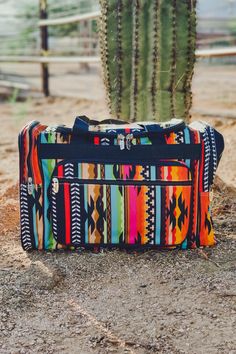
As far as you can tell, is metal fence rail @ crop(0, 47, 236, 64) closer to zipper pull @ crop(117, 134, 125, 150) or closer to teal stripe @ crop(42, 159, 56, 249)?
zipper pull @ crop(117, 134, 125, 150)

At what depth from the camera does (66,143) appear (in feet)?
6.87

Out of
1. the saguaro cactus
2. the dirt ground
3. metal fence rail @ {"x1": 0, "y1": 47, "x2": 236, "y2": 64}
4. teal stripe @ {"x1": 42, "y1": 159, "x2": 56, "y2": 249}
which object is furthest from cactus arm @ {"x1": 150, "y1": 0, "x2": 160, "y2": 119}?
metal fence rail @ {"x1": 0, "y1": 47, "x2": 236, "y2": 64}

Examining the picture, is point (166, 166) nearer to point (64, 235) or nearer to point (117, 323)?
point (64, 235)

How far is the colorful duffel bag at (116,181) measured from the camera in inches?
81.9

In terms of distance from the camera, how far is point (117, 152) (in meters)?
2.08

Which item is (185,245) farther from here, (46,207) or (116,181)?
(46,207)

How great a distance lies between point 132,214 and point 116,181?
0.13m

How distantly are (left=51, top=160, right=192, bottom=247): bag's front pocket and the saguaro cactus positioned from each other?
2.56 ft

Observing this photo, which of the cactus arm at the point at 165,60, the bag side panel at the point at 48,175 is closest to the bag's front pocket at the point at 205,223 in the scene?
the bag side panel at the point at 48,175

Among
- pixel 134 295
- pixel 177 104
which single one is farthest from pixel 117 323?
pixel 177 104

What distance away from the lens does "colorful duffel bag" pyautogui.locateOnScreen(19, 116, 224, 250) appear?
2.08 m

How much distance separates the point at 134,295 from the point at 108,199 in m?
0.37

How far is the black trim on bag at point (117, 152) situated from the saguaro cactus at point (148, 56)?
0.73m

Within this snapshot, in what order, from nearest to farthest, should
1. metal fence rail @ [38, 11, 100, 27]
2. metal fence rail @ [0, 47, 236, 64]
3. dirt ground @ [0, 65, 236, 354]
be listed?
dirt ground @ [0, 65, 236, 354], metal fence rail @ [0, 47, 236, 64], metal fence rail @ [38, 11, 100, 27]
